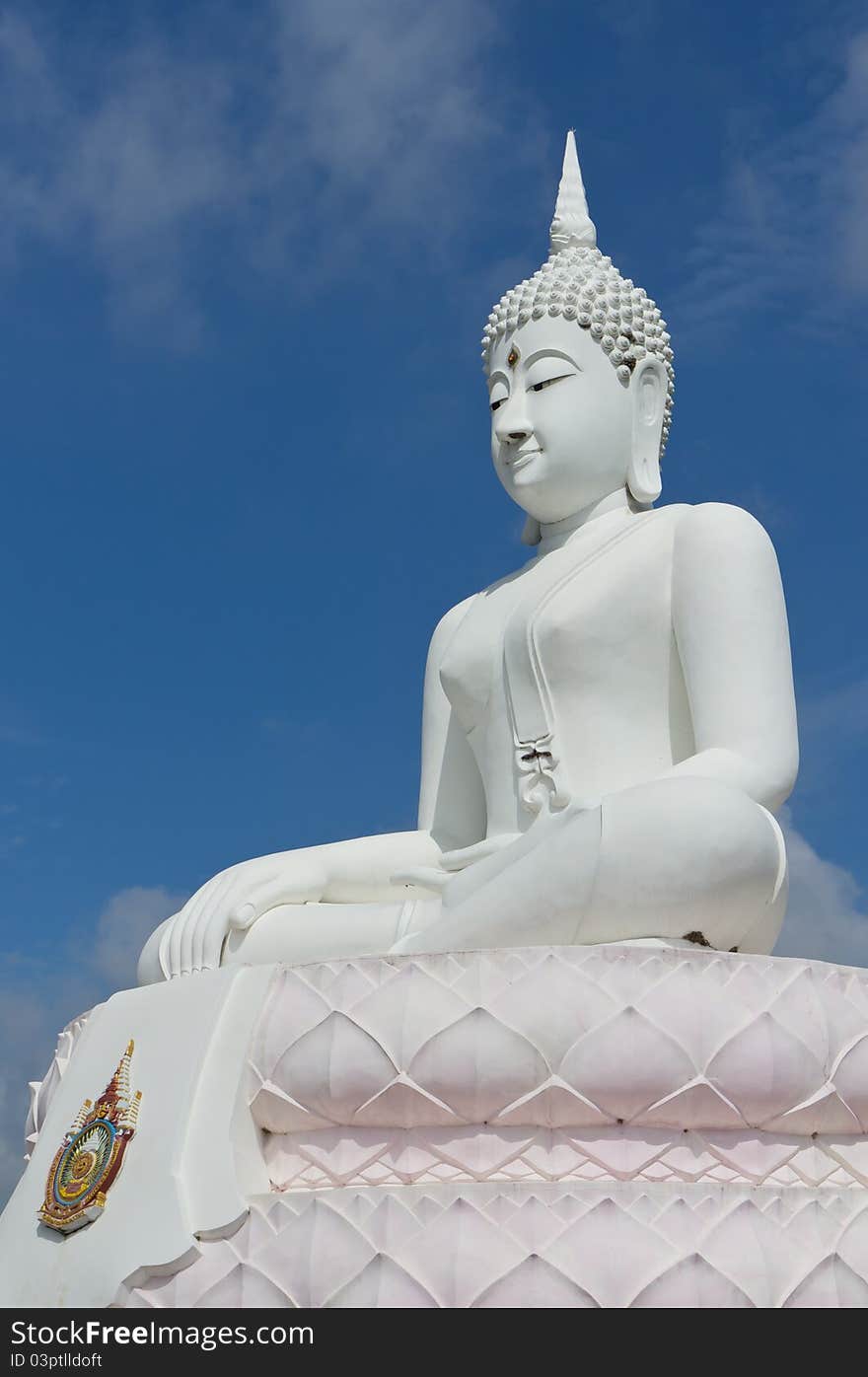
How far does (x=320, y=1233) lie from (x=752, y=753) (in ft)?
6.46

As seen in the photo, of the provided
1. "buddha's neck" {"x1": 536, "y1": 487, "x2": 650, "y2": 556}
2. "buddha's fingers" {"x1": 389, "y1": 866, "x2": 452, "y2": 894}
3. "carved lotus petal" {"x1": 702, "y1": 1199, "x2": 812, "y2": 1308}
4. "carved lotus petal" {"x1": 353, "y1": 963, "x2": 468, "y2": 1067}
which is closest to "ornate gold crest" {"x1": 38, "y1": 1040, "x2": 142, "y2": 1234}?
"carved lotus petal" {"x1": 353, "y1": 963, "x2": 468, "y2": 1067}

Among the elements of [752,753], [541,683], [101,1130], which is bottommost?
[101,1130]

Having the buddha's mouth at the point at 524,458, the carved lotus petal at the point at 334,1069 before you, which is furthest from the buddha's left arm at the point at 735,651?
the carved lotus petal at the point at 334,1069

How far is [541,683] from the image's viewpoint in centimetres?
523

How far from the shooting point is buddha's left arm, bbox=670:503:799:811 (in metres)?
4.76

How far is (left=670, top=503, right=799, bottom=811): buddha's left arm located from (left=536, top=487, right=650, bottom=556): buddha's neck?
490 mm

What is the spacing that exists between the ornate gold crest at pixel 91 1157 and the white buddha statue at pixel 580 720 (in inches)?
25.6

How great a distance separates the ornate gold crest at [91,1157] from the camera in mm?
3961

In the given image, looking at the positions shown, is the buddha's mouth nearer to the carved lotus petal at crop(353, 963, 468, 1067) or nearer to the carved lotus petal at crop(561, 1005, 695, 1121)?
the carved lotus petal at crop(353, 963, 468, 1067)

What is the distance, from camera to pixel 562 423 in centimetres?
553

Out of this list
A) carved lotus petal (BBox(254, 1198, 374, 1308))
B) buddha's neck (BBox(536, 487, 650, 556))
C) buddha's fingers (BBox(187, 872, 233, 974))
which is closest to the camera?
carved lotus petal (BBox(254, 1198, 374, 1308))

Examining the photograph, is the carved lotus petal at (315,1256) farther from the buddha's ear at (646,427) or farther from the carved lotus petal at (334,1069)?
the buddha's ear at (646,427)
